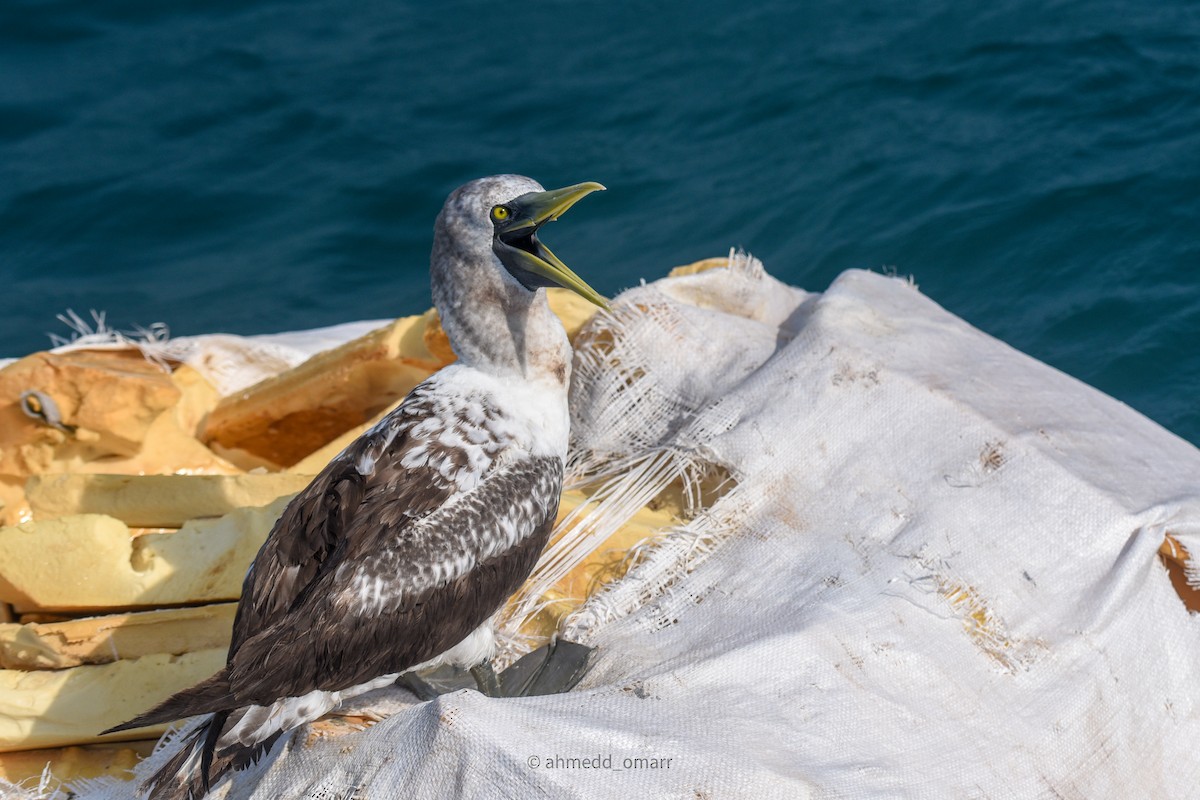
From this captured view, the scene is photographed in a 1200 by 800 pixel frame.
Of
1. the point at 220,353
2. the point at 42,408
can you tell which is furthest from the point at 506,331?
the point at 220,353

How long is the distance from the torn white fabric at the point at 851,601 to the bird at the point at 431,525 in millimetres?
221

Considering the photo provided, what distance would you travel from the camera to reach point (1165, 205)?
6.82m

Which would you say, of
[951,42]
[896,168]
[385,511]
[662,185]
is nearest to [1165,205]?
[896,168]

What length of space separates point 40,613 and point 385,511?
1.47 m

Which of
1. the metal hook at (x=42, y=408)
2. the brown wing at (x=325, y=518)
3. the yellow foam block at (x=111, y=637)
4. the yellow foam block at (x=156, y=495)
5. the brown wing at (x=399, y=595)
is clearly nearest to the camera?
the brown wing at (x=399, y=595)

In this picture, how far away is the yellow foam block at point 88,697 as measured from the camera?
341 cm

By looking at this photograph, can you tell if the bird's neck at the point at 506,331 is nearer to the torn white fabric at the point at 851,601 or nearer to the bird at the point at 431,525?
the bird at the point at 431,525

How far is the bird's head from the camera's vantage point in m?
3.22

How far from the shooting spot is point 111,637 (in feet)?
11.7

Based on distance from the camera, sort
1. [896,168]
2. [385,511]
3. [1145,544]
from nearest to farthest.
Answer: [385,511], [1145,544], [896,168]

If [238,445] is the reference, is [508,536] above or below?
above

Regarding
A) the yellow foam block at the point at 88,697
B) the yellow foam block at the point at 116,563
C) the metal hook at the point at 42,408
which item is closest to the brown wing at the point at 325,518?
the yellow foam block at the point at 88,697

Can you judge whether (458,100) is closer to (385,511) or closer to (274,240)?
(274,240)

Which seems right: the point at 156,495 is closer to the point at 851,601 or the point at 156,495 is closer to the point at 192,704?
the point at 192,704
